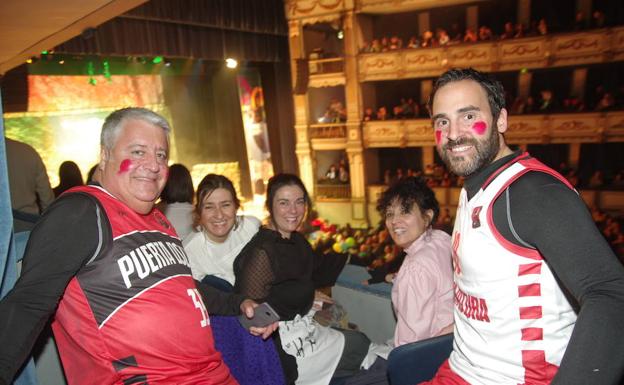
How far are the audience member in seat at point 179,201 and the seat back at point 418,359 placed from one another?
2.15 m

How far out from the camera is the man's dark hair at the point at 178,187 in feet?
12.4

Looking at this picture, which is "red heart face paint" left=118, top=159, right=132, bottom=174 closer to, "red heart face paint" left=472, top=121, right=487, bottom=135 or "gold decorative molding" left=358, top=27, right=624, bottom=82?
"red heart face paint" left=472, top=121, right=487, bottom=135

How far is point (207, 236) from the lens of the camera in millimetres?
3135

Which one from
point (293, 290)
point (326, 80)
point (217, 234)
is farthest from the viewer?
point (326, 80)

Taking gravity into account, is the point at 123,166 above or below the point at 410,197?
above

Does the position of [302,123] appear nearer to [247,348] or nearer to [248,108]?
[248,108]

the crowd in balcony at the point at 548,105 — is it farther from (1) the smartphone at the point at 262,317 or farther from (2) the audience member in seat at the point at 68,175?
(1) the smartphone at the point at 262,317

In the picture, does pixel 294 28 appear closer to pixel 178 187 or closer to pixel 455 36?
pixel 455 36

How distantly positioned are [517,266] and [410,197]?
49.4 inches

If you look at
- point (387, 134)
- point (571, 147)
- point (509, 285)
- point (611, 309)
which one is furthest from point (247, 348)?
point (571, 147)

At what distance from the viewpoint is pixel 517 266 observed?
1.47 metres

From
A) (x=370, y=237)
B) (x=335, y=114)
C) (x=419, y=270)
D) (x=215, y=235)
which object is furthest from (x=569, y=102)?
(x=215, y=235)

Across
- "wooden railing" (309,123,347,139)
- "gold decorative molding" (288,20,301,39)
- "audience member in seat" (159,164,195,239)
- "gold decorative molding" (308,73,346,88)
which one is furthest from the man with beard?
"gold decorative molding" (288,20,301,39)

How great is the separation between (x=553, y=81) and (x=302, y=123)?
26.6 feet
